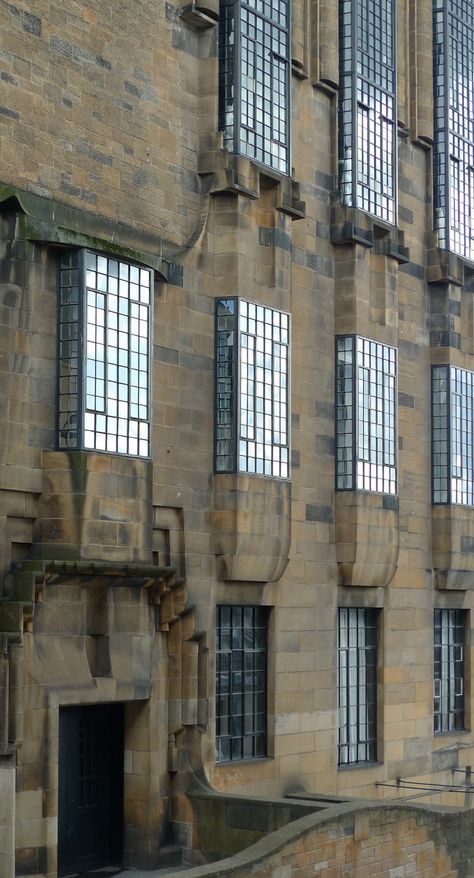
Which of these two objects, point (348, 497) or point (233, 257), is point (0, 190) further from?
point (348, 497)

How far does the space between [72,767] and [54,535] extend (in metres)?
3.80

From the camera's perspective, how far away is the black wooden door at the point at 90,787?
2133 cm

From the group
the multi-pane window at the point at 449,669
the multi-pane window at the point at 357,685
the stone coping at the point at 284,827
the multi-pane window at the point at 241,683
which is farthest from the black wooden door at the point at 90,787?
the multi-pane window at the point at 449,669

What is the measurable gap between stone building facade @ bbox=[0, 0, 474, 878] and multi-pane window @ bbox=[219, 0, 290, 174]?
6cm

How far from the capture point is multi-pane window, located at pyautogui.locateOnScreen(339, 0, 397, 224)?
27516 mm

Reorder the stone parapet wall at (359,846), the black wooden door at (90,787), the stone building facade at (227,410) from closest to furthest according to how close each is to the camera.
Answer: the stone parapet wall at (359,846), the stone building facade at (227,410), the black wooden door at (90,787)

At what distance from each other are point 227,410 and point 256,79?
18.5 ft

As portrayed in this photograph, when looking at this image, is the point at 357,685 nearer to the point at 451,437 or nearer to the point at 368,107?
the point at 451,437

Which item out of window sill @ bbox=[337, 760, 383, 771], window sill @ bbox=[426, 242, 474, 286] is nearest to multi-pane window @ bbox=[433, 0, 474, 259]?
window sill @ bbox=[426, 242, 474, 286]

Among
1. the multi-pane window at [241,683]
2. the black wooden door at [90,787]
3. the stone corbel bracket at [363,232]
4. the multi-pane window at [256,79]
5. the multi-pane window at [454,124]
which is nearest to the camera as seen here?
the black wooden door at [90,787]

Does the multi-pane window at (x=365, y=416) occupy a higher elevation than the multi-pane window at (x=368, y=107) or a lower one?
lower

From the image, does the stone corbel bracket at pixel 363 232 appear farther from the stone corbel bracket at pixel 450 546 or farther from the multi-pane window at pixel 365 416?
the stone corbel bracket at pixel 450 546

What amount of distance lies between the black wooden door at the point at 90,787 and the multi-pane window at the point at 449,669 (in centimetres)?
1006

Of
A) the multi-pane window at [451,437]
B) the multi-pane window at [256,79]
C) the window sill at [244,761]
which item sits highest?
the multi-pane window at [256,79]
